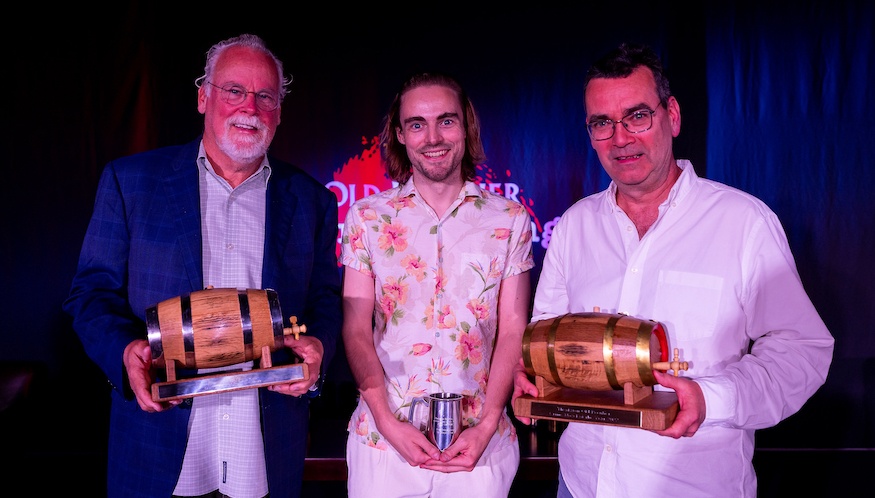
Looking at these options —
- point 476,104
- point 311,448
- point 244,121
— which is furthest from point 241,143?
point 476,104

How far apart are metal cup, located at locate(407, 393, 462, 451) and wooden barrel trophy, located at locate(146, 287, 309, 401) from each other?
52cm

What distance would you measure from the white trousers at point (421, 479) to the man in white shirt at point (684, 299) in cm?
27

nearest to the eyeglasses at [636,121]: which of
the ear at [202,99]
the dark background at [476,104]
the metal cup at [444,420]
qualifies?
the metal cup at [444,420]

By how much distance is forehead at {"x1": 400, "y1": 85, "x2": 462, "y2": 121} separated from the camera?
114 inches

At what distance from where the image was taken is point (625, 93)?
2533 millimetres

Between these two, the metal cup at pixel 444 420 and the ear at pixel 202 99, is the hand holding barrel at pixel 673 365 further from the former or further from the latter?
the ear at pixel 202 99

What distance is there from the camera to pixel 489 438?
8.89 ft

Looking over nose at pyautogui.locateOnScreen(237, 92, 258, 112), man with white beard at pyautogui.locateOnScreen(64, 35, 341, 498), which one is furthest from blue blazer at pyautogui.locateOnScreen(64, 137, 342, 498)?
nose at pyautogui.locateOnScreen(237, 92, 258, 112)

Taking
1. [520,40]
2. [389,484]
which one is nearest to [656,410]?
[389,484]

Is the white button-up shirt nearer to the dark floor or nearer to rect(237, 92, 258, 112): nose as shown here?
rect(237, 92, 258, 112): nose

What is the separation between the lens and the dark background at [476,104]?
5176mm

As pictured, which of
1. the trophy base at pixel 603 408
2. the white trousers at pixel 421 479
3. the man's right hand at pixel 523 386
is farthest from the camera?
the white trousers at pixel 421 479

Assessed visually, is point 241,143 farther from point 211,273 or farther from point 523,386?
point 523,386

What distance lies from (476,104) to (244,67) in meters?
2.59
